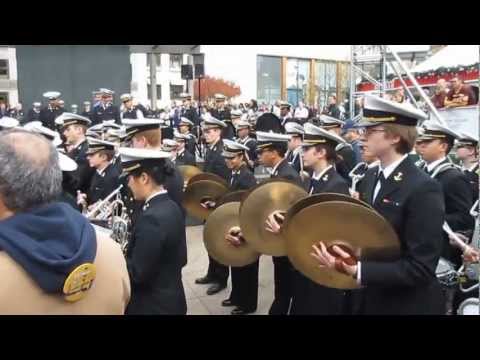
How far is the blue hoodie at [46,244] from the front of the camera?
1611 mm

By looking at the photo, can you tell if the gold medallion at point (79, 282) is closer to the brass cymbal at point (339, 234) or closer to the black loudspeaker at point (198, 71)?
the brass cymbal at point (339, 234)

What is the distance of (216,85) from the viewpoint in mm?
58344

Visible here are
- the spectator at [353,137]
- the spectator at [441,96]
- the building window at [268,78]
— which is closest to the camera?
the spectator at [353,137]

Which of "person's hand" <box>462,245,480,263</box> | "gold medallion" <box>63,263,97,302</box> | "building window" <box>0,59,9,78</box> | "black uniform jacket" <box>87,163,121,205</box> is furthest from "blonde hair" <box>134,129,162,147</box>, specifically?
"building window" <box>0,59,9,78</box>

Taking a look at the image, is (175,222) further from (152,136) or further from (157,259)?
(152,136)

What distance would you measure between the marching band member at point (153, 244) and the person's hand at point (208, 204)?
7.62 ft

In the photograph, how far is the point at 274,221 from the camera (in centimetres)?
354

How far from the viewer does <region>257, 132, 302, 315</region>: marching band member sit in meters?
4.82

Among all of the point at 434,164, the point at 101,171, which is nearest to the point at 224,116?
the point at 101,171

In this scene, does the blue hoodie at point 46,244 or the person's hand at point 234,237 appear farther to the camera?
the person's hand at point 234,237

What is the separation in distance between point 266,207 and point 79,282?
202cm

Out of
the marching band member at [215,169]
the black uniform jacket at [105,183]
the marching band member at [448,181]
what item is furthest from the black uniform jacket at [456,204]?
the black uniform jacket at [105,183]

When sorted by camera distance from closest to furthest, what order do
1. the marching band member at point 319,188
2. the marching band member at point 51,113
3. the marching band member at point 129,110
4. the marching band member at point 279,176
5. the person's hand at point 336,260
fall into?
the person's hand at point 336,260, the marching band member at point 319,188, the marching band member at point 279,176, the marching band member at point 129,110, the marching band member at point 51,113
